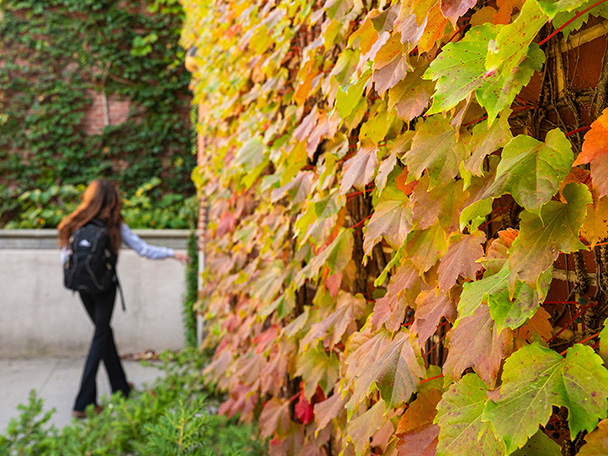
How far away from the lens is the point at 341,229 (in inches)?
55.9

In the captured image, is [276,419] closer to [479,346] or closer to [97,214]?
[479,346]

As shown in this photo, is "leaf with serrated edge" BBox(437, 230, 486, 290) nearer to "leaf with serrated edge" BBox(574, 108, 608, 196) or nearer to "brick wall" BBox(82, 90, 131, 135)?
"leaf with serrated edge" BBox(574, 108, 608, 196)

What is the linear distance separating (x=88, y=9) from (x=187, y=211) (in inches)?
135

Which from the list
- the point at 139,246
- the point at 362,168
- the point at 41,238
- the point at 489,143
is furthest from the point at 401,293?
the point at 41,238

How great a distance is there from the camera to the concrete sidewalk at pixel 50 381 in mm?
4277

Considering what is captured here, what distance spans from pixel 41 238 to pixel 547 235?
19.8 ft

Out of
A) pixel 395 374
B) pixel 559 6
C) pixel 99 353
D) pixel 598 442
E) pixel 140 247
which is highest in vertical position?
pixel 559 6

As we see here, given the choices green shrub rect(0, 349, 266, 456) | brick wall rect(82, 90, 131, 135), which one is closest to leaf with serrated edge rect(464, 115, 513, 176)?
green shrub rect(0, 349, 266, 456)

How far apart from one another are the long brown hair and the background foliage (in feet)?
9.92

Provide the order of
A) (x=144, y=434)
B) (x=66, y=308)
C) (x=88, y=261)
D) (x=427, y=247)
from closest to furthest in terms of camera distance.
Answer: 1. (x=427, y=247)
2. (x=144, y=434)
3. (x=88, y=261)
4. (x=66, y=308)

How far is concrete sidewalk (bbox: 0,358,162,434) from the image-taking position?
428 cm

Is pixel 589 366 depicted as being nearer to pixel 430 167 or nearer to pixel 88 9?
pixel 430 167

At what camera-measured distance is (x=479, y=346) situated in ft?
2.61

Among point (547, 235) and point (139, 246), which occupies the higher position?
point (547, 235)
